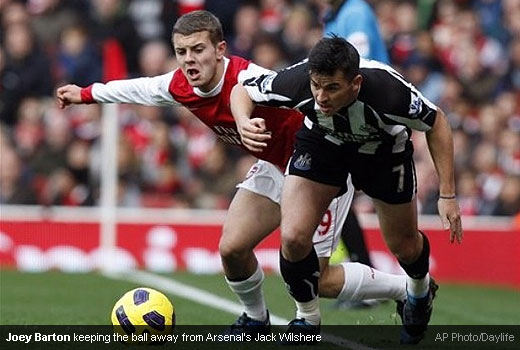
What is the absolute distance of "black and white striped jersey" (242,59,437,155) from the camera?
6863 millimetres

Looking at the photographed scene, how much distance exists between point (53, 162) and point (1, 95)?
4.76 feet

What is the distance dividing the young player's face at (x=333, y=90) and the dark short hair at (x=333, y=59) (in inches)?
1.0

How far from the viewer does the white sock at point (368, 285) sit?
8.00 metres

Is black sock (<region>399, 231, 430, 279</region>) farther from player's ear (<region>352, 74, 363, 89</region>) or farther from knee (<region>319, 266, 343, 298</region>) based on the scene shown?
player's ear (<region>352, 74, 363, 89</region>)

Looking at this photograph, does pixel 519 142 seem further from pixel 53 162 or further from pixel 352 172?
pixel 352 172

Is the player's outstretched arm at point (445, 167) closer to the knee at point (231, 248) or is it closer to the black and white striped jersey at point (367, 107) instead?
the black and white striped jersey at point (367, 107)

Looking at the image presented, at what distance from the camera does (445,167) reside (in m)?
7.04

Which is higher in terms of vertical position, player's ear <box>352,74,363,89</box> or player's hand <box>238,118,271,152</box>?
player's ear <box>352,74,363,89</box>

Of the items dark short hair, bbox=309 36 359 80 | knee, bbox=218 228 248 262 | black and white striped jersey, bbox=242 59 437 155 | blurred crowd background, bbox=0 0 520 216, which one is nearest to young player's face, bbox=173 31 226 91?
black and white striped jersey, bbox=242 59 437 155

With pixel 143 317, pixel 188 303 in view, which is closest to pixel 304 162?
pixel 143 317

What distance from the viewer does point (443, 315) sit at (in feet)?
33.1

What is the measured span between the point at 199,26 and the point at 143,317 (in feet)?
5.86

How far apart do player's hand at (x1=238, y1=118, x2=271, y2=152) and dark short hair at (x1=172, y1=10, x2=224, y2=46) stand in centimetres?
115

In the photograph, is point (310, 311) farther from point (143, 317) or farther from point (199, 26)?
point (199, 26)
